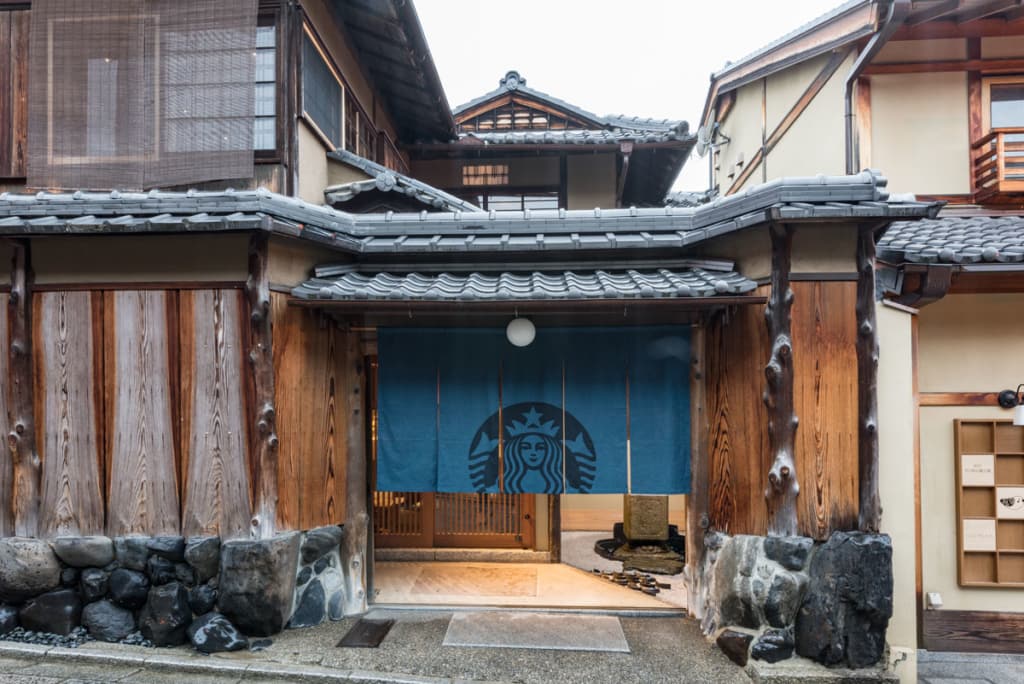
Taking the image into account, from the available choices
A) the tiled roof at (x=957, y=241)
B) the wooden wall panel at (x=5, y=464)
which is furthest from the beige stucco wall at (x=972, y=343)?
the wooden wall panel at (x=5, y=464)

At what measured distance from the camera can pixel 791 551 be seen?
4922mm

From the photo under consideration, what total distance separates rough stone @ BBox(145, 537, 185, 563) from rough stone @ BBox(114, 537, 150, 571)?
6 cm

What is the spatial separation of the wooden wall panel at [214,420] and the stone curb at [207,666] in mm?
1118

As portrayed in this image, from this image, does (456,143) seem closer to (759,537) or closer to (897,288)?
(897,288)

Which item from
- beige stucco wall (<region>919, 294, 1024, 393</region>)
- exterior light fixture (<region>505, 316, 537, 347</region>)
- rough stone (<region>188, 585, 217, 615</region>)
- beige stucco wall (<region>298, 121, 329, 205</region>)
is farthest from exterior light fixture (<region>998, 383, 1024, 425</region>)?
rough stone (<region>188, 585, 217, 615</region>)

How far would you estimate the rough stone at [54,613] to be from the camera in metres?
5.11

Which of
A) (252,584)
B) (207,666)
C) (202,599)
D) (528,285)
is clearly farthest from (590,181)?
(207,666)

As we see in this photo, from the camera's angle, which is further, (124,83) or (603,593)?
(603,593)

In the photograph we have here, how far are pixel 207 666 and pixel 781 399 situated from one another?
19.7 feet

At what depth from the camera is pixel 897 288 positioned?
5254 mm

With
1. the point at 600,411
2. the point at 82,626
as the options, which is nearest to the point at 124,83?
the point at 82,626

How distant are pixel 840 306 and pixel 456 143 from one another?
28.5 feet

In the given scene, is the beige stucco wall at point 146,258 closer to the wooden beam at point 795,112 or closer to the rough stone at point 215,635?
the rough stone at point 215,635

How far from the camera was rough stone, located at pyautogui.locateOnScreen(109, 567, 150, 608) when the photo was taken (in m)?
5.07
